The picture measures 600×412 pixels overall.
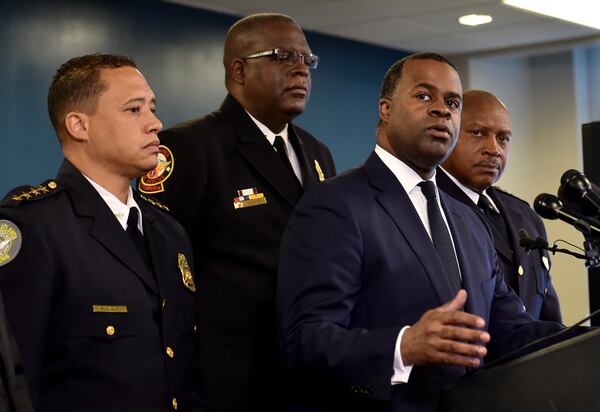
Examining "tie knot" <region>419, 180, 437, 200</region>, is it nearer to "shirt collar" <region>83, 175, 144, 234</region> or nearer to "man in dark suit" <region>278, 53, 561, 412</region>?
"man in dark suit" <region>278, 53, 561, 412</region>

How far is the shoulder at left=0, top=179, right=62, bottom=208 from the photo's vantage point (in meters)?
2.15

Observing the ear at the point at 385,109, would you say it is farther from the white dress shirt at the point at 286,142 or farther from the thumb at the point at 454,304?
the thumb at the point at 454,304

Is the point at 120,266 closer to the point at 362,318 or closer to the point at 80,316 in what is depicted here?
the point at 80,316

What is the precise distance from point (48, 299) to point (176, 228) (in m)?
0.53

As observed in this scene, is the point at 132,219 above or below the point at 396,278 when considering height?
above

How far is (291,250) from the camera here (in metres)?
2.33

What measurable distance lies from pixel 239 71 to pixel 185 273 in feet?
2.96

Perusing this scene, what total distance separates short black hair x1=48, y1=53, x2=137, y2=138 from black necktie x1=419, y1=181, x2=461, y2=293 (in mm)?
834

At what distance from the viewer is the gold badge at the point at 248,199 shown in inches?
114

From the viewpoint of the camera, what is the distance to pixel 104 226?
2244 mm

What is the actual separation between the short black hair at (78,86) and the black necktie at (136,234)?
0.88 feet

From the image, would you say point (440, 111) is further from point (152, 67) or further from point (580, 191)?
point (152, 67)

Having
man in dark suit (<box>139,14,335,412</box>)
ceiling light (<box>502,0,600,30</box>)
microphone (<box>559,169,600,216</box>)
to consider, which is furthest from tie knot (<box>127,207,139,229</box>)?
ceiling light (<box>502,0,600,30</box>)

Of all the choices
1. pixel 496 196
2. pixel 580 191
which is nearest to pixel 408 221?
pixel 580 191
